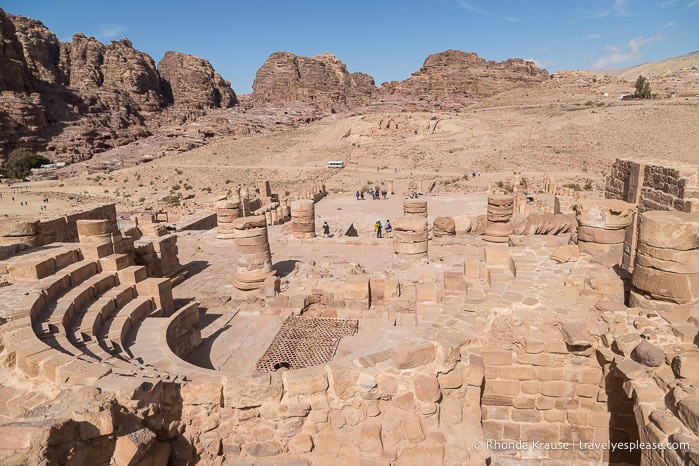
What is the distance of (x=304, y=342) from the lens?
8.76 m

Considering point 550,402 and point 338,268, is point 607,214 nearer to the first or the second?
point 550,402

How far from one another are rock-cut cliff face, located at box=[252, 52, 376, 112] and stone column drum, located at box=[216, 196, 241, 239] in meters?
80.6

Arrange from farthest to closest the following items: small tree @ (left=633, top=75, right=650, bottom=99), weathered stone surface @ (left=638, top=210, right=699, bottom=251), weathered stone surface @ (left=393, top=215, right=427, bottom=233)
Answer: small tree @ (left=633, top=75, right=650, bottom=99)
weathered stone surface @ (left=393, top=215, right=427, bottom=233)
weathered stone surface @ (left=638, top=210, right=699, bottom=251)

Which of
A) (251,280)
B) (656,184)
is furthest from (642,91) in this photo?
(251,280)

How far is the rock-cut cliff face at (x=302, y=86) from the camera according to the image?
97188 millimetres

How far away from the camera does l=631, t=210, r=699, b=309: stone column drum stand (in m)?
6.09

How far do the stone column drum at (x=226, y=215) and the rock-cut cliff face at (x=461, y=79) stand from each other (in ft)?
246

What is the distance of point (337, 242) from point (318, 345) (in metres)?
8.12

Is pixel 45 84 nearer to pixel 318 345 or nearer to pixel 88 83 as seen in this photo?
pixel 88 83

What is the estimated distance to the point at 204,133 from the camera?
74.4 m

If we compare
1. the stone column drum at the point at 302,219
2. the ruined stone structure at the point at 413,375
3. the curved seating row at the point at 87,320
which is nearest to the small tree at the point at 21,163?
the stone column drum at the point at 302,219

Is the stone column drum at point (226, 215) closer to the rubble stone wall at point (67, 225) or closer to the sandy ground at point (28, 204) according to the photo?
the rubble stone wall at point (67, 225)

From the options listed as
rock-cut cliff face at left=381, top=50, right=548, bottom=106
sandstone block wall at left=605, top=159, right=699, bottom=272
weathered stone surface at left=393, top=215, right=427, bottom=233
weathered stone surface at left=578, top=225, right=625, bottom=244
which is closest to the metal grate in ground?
weathered stone surface at left=393, top=215, right=427, bottom=233

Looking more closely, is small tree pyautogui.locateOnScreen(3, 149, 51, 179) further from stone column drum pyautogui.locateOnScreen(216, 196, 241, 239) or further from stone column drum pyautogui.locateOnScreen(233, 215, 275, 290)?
stone column drum pyautogui.locateOnScreen(233, 215, 275, 290)
